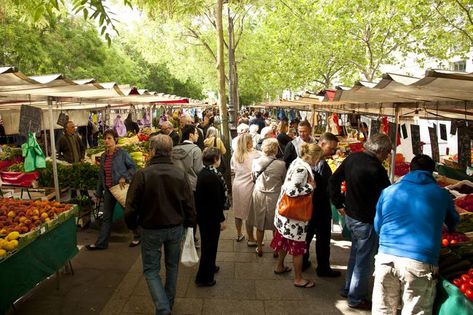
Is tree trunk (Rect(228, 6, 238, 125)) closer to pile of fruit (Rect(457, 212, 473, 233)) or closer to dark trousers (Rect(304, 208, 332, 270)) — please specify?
dark trousers (Rect(304, 208, 332, 270))

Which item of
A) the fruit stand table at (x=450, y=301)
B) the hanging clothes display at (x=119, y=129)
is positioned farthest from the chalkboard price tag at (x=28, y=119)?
the hanging clothes display at (x=119, y=129)

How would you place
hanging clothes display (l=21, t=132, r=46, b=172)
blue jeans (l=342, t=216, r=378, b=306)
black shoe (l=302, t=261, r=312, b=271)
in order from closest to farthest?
blue jeans (l=342, t=216, r=378, b=306) → black shoe (l=302, t=261, r=312, b=271) → hanging clothes display (l=21, t=132, r=46, b=172)

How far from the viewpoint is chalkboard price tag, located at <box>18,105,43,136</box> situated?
550cm

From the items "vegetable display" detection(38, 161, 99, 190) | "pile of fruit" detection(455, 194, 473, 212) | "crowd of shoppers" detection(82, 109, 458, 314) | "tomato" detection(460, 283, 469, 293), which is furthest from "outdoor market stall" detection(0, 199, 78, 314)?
"pile of fruit" detection(455, 194, 473, 212)

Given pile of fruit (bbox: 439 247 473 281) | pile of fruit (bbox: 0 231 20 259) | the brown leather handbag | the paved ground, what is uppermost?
the brown leather handbag

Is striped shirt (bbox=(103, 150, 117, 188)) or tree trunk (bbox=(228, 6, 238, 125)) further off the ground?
tree trunk (bbox=(228, 6, 238, 125))

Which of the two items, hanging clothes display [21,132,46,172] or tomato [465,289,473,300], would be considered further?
hanging clothes display [21,132,46,172]

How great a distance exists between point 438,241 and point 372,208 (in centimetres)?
93

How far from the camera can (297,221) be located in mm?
4461

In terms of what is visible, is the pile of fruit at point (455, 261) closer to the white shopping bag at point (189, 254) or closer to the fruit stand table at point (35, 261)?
the white shopping bag at point (189, 254)

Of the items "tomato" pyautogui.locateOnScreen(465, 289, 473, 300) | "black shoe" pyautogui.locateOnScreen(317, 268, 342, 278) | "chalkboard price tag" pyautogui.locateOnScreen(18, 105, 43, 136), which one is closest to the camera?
"tomato" pyautogui.locateOnScreen(465, 289, 473, 300)

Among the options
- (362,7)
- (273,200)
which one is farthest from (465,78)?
(362,7)

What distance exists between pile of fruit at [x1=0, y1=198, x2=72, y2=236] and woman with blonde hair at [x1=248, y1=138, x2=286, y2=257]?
8.58 feet

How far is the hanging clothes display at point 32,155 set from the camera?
258 inches
